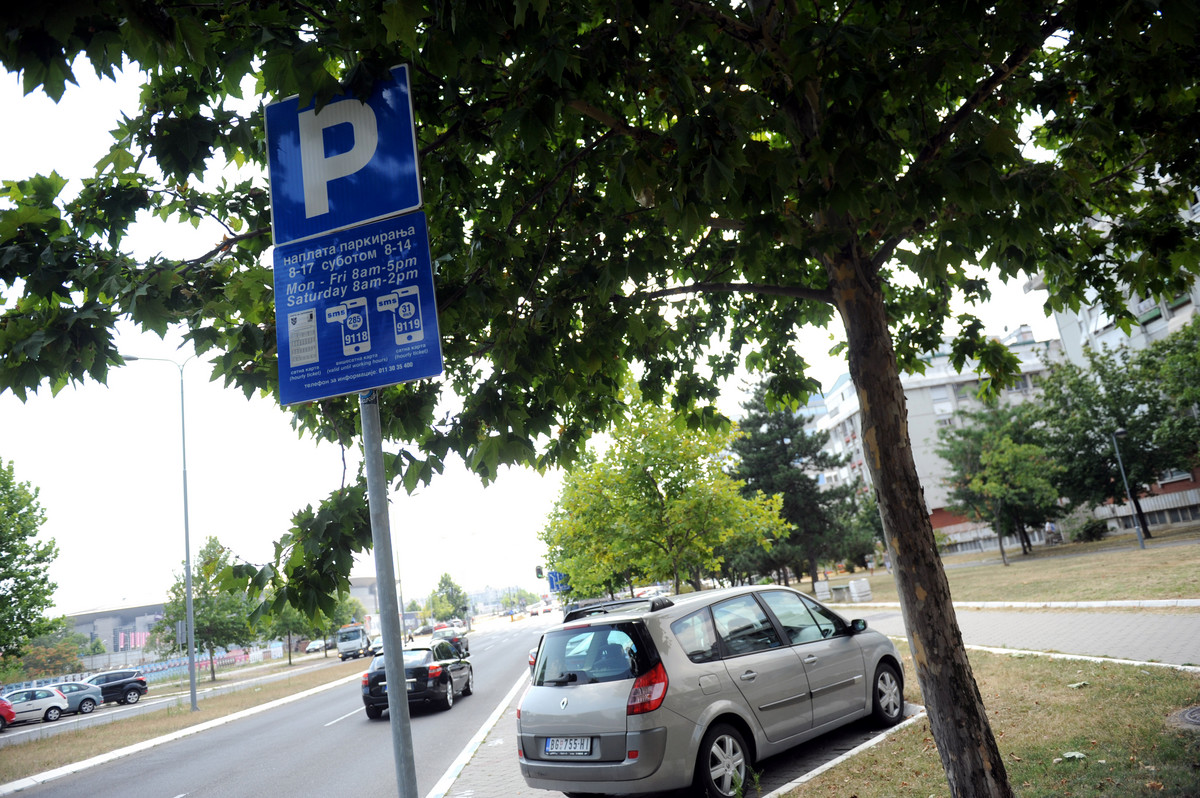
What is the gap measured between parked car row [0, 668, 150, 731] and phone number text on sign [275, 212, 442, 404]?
33354 millimetres

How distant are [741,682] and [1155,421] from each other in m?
44.7

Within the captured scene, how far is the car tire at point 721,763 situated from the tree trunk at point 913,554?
192cm

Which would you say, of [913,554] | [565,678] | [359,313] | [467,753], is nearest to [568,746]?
[565,678]

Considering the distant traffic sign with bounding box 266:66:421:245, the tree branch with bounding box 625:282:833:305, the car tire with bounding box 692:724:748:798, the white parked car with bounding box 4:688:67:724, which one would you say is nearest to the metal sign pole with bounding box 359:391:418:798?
the distant traffic sign with bounding box 266:66:421:245

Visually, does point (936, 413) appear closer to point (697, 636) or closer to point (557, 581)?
point (557, 581)

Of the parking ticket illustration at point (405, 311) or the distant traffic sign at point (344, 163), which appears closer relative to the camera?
the parking ticket illustration at point (405, 311)

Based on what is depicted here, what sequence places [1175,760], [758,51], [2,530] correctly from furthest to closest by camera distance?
[2,530]
[1175,760]
[758,51]

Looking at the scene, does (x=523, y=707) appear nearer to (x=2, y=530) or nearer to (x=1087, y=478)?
(x=2, y=530)

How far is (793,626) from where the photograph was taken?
7312mm

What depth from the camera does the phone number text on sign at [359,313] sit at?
268 cm

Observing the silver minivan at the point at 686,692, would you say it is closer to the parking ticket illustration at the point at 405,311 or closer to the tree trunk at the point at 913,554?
the tree trunk at the point at 913,554

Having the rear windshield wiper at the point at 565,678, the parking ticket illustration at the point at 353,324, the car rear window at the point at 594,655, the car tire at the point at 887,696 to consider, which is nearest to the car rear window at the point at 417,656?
the car rear window at the point at 594,655

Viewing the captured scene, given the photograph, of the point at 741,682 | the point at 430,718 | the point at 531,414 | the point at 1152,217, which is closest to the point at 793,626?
the point at 741,682

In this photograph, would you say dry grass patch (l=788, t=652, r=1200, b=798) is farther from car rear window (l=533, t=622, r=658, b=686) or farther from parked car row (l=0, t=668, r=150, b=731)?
parked car row (l=0, t=668, r=150, b=731)
